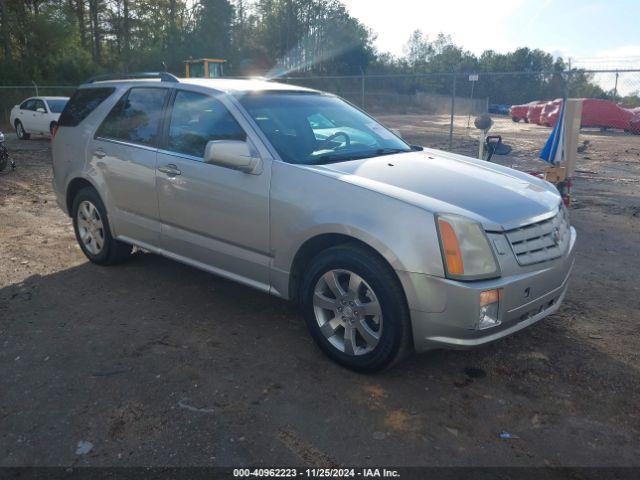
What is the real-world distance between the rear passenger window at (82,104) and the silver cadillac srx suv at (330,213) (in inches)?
4.0

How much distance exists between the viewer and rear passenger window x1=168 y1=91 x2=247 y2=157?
4141mm

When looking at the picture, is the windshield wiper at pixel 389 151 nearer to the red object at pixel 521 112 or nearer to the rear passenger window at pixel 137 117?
the rear passenger window at pixel 137 117

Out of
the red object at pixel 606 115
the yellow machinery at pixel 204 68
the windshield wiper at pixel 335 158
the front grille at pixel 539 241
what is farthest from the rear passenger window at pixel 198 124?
the red object at pixel 606 115

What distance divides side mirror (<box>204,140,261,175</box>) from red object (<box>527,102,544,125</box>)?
34172mm

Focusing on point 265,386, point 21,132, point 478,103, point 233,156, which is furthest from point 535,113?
point 265,386

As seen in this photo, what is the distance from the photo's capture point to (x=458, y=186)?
3.55m

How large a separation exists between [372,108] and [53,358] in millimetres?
50069

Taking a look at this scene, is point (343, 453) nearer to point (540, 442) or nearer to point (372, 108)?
point (540, 442)

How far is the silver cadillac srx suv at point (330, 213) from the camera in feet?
10.2

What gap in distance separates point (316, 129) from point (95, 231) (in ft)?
8.34

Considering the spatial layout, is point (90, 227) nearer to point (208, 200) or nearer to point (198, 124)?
point (198, 124)

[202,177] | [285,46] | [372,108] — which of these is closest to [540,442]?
[202,177]

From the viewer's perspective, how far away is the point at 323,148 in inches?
161

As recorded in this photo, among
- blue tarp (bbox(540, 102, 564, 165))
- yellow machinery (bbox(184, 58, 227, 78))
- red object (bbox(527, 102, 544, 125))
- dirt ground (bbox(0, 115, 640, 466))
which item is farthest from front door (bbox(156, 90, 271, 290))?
red object (bbox(527, 102, 544, 125))
